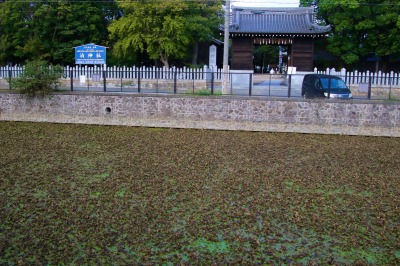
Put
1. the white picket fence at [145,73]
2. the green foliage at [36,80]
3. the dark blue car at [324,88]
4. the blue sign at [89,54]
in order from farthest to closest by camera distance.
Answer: the blue sign at [89,54] → the white picket fence at [145,73] → the green foliage at [36,80] → the dark blue car at [324,88]

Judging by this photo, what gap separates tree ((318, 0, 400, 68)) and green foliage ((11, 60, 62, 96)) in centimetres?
1967

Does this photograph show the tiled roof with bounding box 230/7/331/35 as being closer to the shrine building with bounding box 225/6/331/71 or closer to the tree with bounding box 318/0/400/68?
the shrine building with bounding box 225/6/331/71

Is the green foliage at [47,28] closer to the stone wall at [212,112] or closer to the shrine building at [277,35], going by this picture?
the shrine building at [277,35]

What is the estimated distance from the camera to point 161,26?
1083 inches

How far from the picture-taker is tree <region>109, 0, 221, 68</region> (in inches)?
1056

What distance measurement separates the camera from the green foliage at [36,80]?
55.4ft

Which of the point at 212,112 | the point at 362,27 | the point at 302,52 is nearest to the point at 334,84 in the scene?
the point at 212,112

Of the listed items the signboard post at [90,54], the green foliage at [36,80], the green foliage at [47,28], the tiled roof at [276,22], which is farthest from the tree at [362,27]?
the green foliage at [36,80]

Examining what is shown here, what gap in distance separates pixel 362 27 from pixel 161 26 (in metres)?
12.9

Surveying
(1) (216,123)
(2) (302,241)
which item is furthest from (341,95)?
(2) (302,241)

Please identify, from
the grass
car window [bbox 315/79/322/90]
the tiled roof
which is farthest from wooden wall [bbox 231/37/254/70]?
the grass

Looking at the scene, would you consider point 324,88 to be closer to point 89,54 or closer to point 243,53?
point 243,53

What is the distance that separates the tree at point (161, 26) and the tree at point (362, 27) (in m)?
8.43

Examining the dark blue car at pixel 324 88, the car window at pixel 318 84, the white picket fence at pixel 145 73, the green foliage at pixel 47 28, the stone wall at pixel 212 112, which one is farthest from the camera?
the green foliage at pixel 47 28
